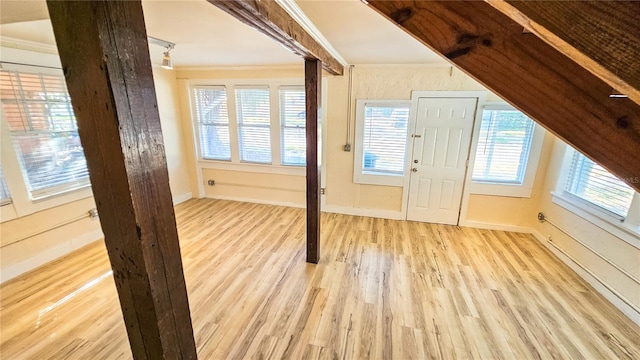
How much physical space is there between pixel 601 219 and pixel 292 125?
3914mm

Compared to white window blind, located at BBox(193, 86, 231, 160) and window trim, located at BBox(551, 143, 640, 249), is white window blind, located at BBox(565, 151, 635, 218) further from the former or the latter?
white window blind, located at BBox(193, 86, 231, 160)

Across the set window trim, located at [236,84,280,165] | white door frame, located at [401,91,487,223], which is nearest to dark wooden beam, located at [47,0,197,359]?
white door frame, located at [401,91,487,223]

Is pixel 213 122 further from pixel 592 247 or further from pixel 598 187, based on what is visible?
pixel 592 247

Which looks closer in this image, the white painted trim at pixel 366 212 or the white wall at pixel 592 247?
the white wall at pixel 592 247

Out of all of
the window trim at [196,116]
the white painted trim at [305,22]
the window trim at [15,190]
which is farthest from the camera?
the window trim at [196,116]

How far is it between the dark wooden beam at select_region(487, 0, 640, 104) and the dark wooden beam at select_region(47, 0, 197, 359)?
2.46ft

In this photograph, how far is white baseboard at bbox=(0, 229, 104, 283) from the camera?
99.9 inches

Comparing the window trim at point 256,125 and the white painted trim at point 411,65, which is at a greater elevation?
the white painted trim at point 411,65

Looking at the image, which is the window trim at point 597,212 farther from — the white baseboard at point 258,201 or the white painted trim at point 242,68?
the white painted trim at point 242,68

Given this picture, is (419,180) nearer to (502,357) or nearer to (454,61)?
(502,357)

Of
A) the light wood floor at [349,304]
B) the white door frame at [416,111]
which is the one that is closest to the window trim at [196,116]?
the light wood floor at [349,304]

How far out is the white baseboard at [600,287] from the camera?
2.13m

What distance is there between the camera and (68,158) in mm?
2988

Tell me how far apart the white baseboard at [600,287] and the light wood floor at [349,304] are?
0.23ft
